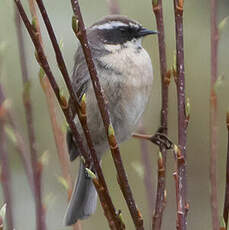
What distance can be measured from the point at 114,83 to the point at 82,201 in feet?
2.47

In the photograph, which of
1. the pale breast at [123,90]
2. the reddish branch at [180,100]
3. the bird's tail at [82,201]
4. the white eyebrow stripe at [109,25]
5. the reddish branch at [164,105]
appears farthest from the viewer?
the white eyebrow stripe at [109,25]

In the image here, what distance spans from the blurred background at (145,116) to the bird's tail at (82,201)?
166 cm

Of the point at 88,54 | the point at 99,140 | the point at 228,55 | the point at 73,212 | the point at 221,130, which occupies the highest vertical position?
the point at 228,55

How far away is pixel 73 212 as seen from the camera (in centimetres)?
369

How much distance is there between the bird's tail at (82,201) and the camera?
144 inches

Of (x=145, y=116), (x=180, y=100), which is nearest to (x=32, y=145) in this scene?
(x=180, y=100)

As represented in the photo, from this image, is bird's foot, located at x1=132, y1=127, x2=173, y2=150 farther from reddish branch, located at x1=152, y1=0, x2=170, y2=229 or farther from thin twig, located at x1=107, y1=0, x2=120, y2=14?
thin twig, located at x1=107, y1=0, x2=120, y2=14

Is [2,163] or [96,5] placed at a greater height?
[96,5]

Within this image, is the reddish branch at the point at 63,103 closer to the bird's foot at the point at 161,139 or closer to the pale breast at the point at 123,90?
the bird's foot at the point at 161,139

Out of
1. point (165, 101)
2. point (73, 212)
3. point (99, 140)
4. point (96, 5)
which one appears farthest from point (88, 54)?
point (96, 5)

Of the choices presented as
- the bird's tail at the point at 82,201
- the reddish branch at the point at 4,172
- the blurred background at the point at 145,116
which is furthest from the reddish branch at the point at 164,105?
the blurred background at the point at 145,116

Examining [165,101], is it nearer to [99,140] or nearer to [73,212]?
[73,212]

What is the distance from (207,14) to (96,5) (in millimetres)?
1330

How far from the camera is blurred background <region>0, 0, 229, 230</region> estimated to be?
20.6 feet
